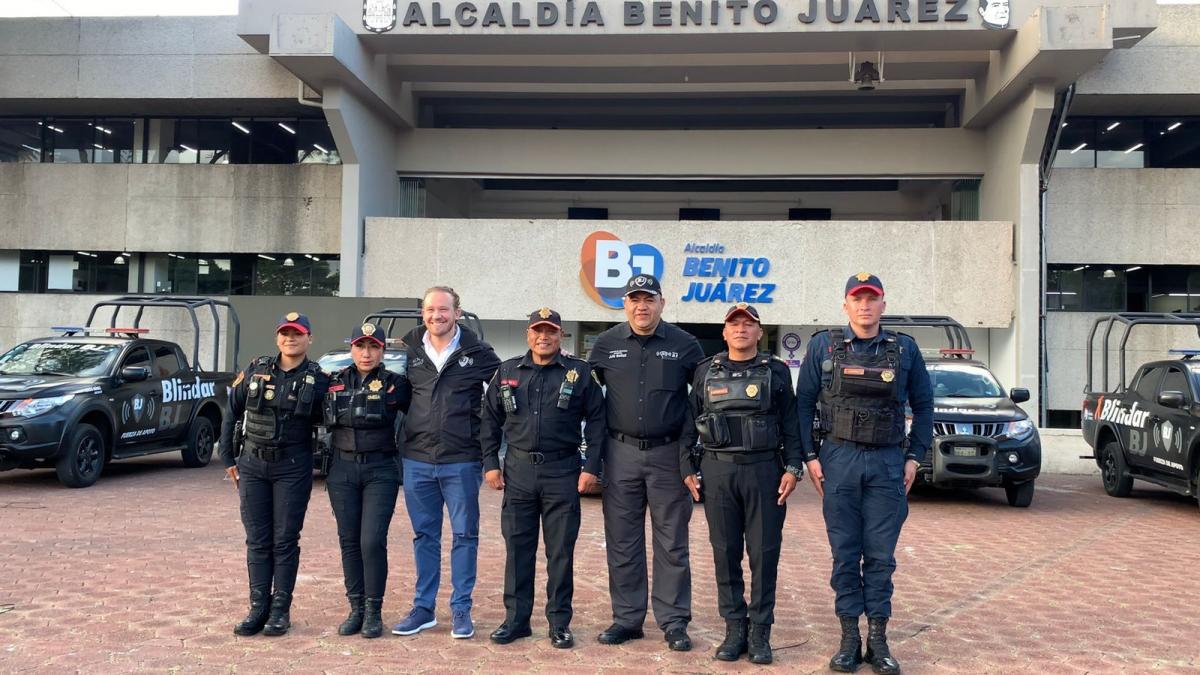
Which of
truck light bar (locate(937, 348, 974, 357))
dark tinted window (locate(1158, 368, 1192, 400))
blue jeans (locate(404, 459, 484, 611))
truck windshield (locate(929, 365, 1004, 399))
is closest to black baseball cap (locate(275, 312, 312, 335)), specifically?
blue jeans (locate(404, 459, 484, 611))

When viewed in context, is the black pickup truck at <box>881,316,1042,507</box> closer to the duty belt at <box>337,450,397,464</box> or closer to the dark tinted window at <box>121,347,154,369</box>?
the duty belt at <box>337,450,397,464</box>

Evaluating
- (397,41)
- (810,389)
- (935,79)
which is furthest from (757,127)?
A: (810,389)

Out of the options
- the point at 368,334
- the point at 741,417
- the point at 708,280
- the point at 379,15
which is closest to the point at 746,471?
the point at 741,417

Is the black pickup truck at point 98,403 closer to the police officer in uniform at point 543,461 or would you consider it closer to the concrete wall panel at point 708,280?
the concrete wall panel at point 708,280

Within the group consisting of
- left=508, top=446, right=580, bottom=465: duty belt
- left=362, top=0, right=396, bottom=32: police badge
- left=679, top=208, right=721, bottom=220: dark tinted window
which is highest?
left=362, top=0, right=396, bottom=32: police badge

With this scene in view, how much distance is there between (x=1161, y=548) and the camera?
8391 millimetres

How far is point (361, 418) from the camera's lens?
17.0 feet

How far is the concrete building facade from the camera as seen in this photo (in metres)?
18.0

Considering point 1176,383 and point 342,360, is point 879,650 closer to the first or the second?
point 1176,383

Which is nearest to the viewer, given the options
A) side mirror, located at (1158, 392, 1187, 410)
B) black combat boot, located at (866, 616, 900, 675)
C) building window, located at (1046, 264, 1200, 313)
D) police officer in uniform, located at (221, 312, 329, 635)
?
black combat boot, located at (866, 616, 900, 675)

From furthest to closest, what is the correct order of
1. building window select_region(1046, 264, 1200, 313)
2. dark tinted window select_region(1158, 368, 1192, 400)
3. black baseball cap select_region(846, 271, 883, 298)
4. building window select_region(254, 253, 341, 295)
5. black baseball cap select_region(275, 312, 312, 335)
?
building window select_region(254, 253, 341, 295) → building window select_region(1046, 264, 1200, 313) → dark tinted window select_region(1158, 368, 1192, 400) → black baseball cap select_region(275, 312, 312, 335) → black baseball cap select_region(846, 271, 883, 298)

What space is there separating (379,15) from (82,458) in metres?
10.7

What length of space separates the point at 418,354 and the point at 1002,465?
7346 millimetres

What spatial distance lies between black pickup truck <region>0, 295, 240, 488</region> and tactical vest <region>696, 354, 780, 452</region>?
27.5 ft
